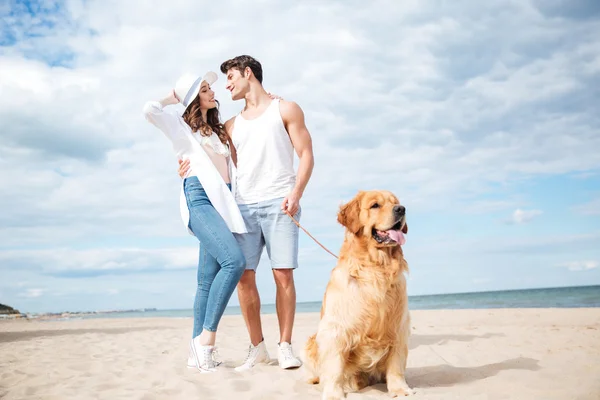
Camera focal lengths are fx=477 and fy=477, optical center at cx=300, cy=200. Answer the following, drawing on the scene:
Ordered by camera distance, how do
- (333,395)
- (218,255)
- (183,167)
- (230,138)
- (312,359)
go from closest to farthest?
(333,395)
(312,359)
(218,255)
(183,167)
(230,138)

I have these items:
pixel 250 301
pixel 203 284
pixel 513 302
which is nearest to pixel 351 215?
pixel 250 301

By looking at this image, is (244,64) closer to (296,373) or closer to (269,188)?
(269,188)

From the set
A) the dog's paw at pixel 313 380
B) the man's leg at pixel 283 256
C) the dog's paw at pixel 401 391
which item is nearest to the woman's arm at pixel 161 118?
the man's leg at pixel 283 256

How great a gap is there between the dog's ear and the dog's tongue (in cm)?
21

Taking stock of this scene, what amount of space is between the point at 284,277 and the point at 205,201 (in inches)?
35.3

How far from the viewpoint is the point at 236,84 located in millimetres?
4062

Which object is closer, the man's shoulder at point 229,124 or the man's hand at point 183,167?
the man's hand at point 183,167

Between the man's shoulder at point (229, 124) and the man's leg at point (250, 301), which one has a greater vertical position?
the man's shoulder at point (229, 124)

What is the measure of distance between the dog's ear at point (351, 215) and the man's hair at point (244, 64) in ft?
5.23

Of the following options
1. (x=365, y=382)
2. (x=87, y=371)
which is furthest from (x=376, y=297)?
(x=87, y=371)

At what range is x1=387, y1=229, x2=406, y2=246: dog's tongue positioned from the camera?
2.97 meters

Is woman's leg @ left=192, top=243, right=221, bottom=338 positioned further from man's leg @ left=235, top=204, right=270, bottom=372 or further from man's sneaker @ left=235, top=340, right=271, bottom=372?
man's sneaker @ left=235, top=340, right=271, bottom=372

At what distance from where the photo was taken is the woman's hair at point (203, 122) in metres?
3.98

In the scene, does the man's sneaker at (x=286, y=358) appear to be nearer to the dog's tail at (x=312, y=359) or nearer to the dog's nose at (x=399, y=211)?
the dog's tail at (x=312, y=359)
